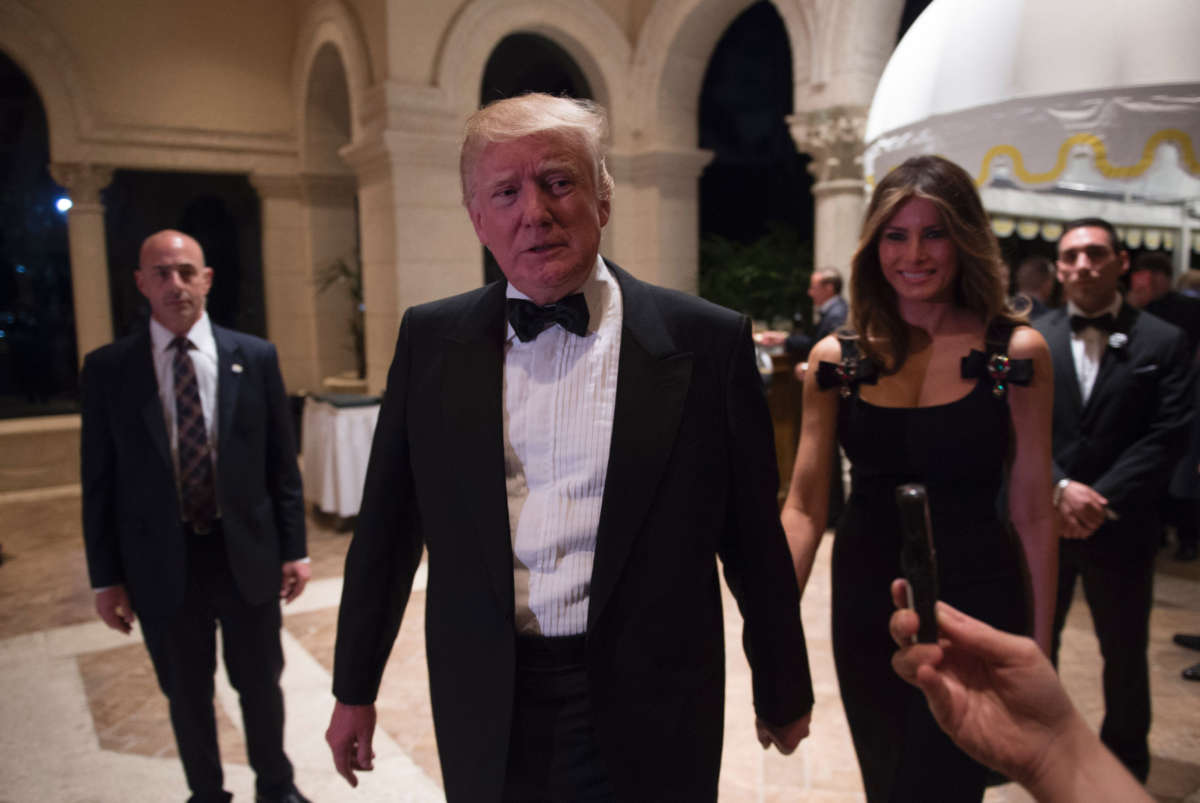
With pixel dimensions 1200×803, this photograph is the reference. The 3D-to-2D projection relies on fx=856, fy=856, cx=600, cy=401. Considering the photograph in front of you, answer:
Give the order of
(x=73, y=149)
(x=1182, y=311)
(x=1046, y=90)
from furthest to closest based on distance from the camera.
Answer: (x=73, y=149) < (x=1182, y=311) < (x=1046, y=90)

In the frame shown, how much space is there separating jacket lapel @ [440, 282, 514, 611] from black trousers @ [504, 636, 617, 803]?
0.12 metres

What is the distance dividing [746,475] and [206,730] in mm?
2051

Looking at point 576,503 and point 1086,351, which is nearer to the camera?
point 576,503

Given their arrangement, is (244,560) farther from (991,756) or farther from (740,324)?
(991,756)

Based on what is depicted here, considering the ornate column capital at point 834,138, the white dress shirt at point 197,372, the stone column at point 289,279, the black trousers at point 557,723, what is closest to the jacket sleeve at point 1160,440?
the black trousers at point 557,723

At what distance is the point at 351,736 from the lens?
1.61m

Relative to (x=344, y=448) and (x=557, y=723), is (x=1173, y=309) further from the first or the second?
(x=344, y=448)

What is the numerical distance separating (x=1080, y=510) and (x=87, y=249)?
9.29 metres

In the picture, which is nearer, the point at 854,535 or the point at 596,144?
the point at 596,144

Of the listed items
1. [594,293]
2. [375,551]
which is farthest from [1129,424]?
[375,551]

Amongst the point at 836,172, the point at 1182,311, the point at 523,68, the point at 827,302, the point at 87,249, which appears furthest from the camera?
the point at 523,68

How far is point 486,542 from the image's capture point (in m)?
1.43

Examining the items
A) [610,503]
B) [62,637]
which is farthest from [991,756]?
[62,637]

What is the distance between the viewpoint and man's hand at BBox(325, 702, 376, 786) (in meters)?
1.60
